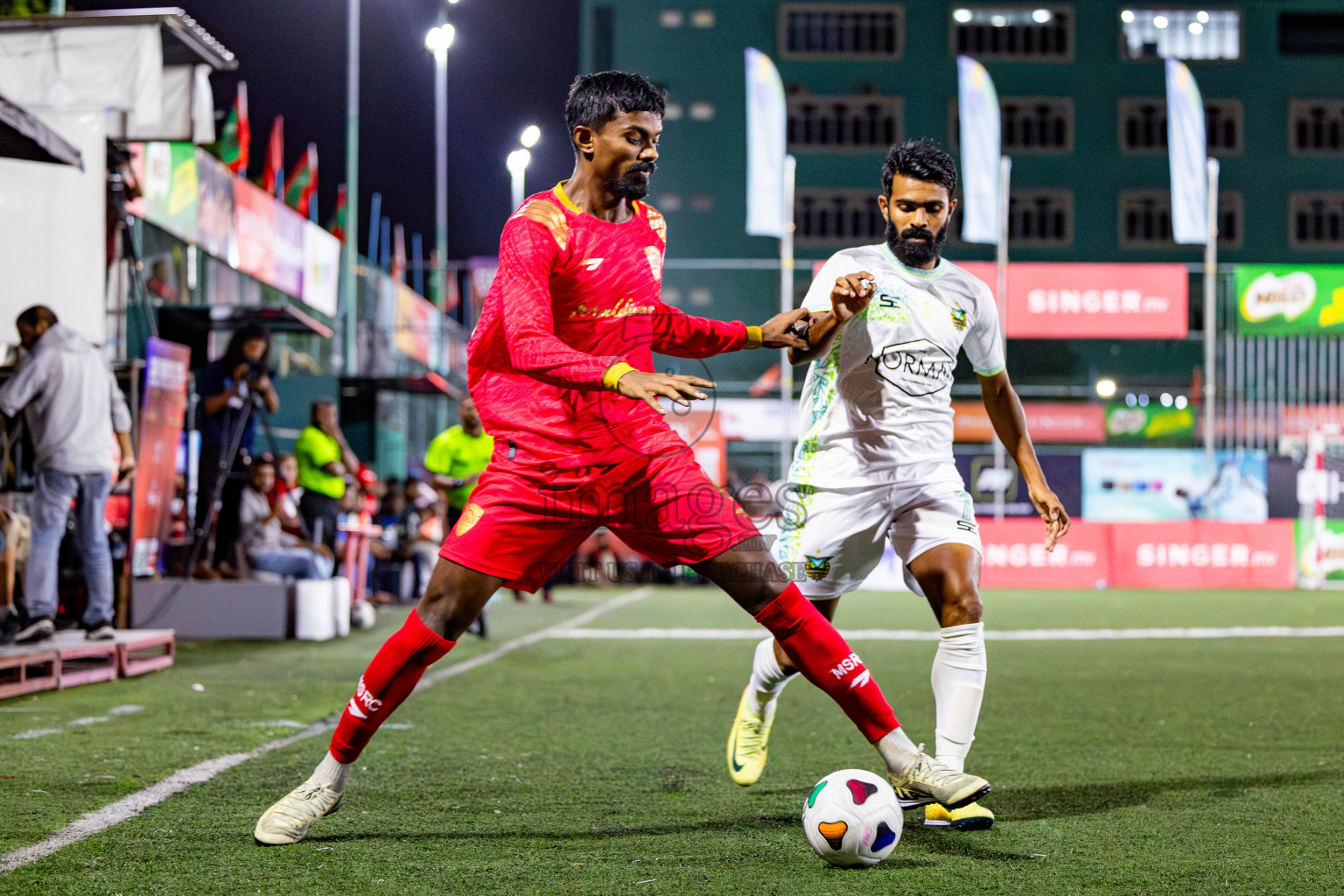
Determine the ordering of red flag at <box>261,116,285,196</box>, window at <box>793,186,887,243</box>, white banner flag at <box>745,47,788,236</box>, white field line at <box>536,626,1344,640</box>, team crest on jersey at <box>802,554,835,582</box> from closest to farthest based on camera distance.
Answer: team crest on jersey at <box>802,554,835,582</box> < white field line at <box>536,626,1344,640</box> < white banner flag at <box>745,47,788,236</box> < red flag at <box>261,116,285,196</box> < window at <box>793,186,887,243</box>

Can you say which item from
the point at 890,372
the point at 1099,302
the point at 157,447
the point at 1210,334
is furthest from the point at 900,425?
the point at 1210,334

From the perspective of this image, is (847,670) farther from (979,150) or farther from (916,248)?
(979,150)

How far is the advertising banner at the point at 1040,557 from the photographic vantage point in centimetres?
1942

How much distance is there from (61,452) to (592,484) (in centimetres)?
547

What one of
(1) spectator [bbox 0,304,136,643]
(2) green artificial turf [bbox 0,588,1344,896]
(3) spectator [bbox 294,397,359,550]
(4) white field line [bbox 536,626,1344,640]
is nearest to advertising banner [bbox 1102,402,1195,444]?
(4) white field line [bbox 536,626,1344,640]

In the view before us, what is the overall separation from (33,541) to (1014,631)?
7622mm

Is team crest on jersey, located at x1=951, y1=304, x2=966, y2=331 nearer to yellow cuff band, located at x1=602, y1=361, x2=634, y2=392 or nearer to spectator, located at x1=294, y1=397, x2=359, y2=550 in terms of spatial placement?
yellow cuff band, located at x1=602, y1=361, x2=634, y2=392

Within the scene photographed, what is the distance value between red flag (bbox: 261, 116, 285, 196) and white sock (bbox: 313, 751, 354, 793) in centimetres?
2487

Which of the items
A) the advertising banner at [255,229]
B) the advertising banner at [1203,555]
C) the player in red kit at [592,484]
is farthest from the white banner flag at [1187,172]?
the player in red kit at [592,484]

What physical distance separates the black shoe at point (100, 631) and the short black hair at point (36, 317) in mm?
1815

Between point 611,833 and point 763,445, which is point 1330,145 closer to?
point 763,445

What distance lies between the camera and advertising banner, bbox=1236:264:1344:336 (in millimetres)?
21406

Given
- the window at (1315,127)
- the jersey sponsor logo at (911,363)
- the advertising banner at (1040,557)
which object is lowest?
the advertising banner at (1040,557)

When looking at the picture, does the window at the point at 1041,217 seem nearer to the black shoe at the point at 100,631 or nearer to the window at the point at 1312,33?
the window at the point at 1312,33
